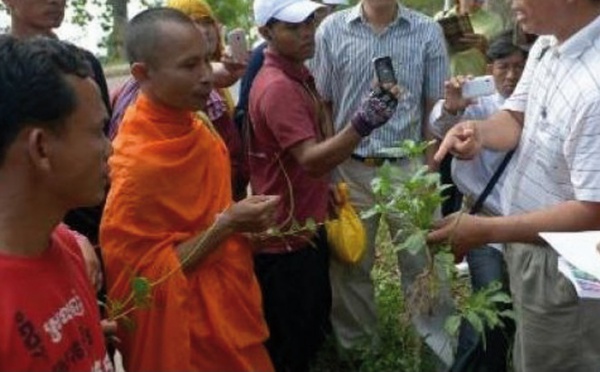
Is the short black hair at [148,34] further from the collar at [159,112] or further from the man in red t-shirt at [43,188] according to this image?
the man in red t-shirt at [43,188]

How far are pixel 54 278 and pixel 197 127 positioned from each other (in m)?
1.15

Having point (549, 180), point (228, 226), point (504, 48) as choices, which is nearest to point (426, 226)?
point (549, 180)

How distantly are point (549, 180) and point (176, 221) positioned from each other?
1092mm

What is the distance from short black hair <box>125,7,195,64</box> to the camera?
8.54ft

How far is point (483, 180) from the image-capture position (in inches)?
125

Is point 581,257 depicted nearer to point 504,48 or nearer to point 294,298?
point 294,298

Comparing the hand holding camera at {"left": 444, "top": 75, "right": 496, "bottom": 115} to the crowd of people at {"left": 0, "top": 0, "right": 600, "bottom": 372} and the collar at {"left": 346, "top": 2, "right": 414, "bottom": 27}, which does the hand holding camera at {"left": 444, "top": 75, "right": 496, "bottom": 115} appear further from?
the collar at {"left": 346, "top": 2, "right": 414, "bottom": 27}

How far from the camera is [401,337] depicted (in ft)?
11.9

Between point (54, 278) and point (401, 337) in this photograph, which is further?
point (401, 337)

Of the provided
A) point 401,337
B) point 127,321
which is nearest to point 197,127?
point 127,321

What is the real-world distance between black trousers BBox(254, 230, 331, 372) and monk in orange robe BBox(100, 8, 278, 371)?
58 centimetres

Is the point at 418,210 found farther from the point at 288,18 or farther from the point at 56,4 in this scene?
the point at 56,4

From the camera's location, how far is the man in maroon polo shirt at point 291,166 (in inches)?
123

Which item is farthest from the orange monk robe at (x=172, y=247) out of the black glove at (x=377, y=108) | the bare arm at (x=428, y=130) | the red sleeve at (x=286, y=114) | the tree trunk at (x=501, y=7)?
the tree trunk at (x=501, y=7)
